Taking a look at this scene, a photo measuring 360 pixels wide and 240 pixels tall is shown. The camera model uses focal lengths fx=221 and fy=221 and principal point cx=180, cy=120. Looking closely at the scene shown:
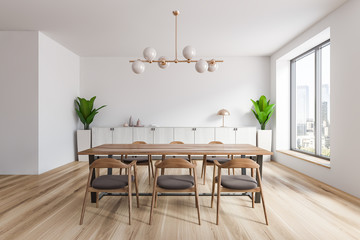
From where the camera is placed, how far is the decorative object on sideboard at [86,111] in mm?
5895

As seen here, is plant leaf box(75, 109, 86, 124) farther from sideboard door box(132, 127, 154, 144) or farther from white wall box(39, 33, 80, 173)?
sideboard door box(132, 127, 154, 144)

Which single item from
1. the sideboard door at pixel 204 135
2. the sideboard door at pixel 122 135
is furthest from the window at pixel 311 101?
the sideboard door at pixel 122 135

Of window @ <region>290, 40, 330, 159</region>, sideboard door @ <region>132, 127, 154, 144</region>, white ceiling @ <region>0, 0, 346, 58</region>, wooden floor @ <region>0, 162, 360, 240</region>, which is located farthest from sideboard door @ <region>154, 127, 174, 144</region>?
window @ <region>290, 40, 330, 159</region>

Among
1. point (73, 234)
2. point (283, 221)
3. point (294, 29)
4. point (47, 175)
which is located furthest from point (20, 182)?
point (294, 29)

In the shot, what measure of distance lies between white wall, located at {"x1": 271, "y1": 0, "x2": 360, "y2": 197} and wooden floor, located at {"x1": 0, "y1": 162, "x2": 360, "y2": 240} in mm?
328

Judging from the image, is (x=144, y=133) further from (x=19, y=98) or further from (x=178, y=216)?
(x=178, y=216)

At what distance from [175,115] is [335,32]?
4.09 meters

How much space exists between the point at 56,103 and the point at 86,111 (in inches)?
33.6

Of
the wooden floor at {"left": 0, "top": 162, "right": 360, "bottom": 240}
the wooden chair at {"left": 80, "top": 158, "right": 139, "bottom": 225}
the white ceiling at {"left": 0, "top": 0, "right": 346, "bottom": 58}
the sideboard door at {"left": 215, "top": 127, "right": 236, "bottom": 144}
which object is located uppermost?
the white ceiling at {"left": 0, "top": 0, "right": 346, "bottom": 58}

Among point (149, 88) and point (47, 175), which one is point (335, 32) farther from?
point (47, 175)

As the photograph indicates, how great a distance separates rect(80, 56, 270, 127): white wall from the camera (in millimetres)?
6402

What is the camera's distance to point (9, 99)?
452 cm

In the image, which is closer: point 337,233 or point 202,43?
point 337,233

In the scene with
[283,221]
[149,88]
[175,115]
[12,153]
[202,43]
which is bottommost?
[283,221]
